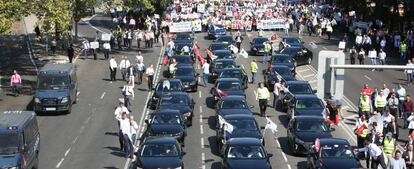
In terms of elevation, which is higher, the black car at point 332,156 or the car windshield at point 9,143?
the car windshield at point 9,143

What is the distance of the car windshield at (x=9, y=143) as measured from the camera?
24.9 m

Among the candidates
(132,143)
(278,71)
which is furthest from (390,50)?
(132,143)

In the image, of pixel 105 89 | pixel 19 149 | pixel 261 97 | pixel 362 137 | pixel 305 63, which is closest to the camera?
pixel 19 149

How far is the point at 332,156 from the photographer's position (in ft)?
86.1

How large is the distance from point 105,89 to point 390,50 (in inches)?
967

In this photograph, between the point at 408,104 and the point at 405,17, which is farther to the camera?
the point at 405,17

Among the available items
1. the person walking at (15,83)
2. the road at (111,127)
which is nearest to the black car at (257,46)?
the road at (111,127)

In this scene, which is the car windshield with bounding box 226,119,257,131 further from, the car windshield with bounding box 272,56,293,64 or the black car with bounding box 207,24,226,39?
the black car with bounding box 207,24,226,39

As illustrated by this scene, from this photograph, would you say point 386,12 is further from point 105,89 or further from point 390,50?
point 105,89

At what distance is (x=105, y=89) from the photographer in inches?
1796

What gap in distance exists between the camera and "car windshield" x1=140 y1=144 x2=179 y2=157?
86.4 ft

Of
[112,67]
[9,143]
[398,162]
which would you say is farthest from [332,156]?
[112,67]

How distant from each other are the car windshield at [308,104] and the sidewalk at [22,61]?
46.9ft

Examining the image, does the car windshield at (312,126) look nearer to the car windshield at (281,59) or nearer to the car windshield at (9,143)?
the car windshield at (9,143)
